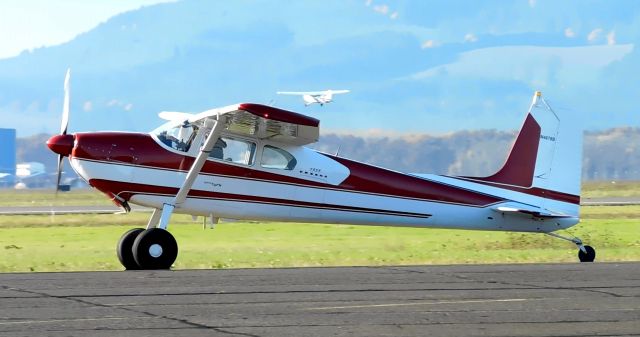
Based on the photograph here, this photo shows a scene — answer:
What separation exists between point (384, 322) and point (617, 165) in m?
88.0

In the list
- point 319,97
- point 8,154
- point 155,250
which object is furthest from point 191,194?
point 8,154

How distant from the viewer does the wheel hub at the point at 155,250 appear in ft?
51.9

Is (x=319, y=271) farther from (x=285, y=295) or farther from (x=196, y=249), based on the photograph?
(x=196, y=249)

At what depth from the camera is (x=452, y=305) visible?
11.0m

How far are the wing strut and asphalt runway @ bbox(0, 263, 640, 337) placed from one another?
1.82 m

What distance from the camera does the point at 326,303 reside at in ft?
36.3

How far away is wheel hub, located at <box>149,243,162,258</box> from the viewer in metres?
15.8

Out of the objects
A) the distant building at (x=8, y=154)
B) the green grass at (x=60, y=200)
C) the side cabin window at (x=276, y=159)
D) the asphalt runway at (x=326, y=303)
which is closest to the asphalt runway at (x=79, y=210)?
the green grass at (x=60, y=200)

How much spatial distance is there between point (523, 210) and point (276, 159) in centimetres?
435

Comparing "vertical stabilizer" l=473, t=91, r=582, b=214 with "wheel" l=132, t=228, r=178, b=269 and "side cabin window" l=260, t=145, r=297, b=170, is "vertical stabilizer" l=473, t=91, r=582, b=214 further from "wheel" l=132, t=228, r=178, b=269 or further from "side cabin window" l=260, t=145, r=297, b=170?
"wheel" l=132, t=228, r=178, b=269

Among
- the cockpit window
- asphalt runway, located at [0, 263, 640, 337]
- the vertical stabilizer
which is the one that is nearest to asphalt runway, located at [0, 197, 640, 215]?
the vertical stabilizer

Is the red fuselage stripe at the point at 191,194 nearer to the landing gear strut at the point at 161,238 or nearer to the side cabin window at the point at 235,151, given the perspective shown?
the landing gear strut at the point at 161,238

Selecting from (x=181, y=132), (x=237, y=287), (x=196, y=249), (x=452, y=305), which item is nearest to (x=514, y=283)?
(x=452, y=305)

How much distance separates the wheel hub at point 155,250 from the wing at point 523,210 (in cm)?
594
